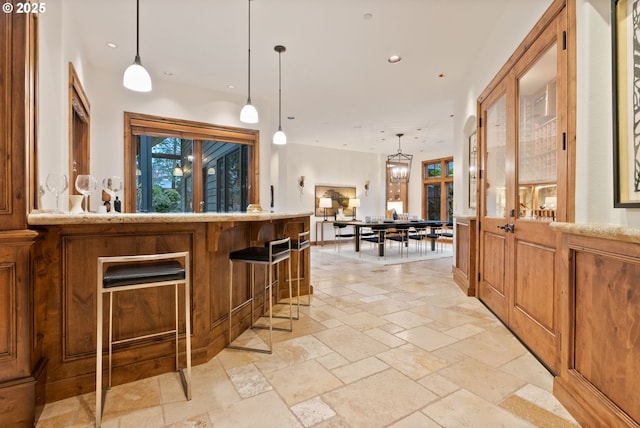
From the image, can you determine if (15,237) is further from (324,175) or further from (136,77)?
(324,175)

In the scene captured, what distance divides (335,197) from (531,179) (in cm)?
746

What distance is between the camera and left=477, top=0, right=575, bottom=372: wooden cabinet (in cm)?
201

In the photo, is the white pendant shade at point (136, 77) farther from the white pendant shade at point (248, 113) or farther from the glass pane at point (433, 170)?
the glass pane at point (433, 170)

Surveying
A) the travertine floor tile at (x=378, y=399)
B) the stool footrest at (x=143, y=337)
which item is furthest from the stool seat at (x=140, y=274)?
the travertine floor tile at (x=378, y=399)

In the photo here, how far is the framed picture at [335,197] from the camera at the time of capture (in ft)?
31.7

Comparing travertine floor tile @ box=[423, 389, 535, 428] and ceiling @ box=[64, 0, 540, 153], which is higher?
ceiling @ box=[64, 0, 540, 153]

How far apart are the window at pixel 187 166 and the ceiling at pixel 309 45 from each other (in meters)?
0.66

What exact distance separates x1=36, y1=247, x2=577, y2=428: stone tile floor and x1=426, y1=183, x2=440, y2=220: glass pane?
27.4 ft

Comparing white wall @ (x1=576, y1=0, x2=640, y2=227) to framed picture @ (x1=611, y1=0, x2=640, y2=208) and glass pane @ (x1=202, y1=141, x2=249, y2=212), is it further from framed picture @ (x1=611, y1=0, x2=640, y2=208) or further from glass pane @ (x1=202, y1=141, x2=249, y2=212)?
glass pane @ (x1=202, y1=141, x2=249, y2=212)

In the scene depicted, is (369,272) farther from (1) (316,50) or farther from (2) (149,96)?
(2) (149,96)

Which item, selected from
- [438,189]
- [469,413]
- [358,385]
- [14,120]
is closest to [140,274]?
[14,120]

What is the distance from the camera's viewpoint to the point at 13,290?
1588mm

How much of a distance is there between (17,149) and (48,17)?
5.81 ft

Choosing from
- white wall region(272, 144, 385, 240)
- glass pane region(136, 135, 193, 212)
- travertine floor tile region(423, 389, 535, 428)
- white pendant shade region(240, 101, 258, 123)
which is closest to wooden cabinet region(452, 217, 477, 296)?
travertine floor tile region(423, 389, 535, 428)
